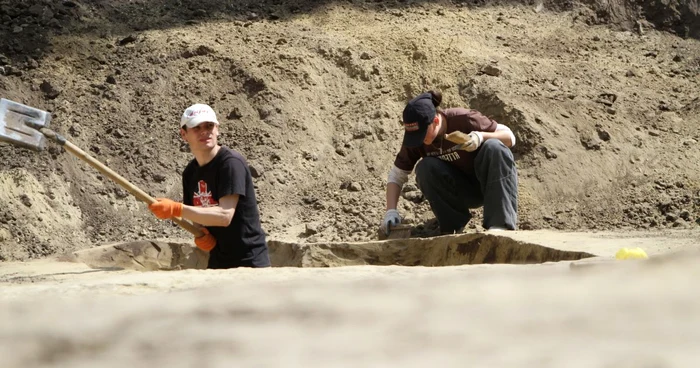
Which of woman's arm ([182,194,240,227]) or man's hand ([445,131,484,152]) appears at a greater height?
man's hand ([445,131,484,152])

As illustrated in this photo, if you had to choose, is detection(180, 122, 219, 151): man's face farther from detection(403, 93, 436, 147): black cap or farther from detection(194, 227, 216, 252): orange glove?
detection(403, 93, 436, 147): black cap

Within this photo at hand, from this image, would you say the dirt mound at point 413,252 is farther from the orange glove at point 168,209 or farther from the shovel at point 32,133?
the orange glove at point 168,209

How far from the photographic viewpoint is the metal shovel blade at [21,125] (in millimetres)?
5297

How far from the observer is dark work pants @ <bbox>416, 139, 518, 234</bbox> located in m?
5.89

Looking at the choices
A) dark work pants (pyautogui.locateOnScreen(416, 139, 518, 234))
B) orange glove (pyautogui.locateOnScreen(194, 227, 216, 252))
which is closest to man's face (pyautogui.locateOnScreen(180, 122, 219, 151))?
orange glove (pyautogui.locateOnScreen(194, 227, 216, 252))

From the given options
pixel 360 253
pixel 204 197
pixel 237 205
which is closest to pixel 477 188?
pixel 360 253

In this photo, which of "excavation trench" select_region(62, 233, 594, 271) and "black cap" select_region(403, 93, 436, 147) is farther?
"black cap" select_region(403, 93, 436, 147)

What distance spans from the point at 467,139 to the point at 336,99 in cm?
319

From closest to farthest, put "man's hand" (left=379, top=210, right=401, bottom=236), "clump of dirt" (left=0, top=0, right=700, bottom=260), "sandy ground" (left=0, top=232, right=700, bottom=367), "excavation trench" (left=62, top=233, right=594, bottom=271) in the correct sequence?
"sandy ground" (left=0, top=232, right=700, bottom=367)
"excavation trench" (left=62, top=233, right=594, bottom=271)
"man's hand" (left=379, top=210, right=401, bottom=236)
"clump of dirt" (left=0, top=0, right=700, bottom=260)

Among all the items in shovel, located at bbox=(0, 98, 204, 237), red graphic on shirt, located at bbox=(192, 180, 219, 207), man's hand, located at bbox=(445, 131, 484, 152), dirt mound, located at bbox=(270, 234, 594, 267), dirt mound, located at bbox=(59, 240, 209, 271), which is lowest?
dirt mound, located at bbox=(59, 240, 209, 271)

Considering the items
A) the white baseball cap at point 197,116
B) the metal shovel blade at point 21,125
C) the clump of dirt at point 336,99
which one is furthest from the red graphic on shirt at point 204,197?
the clump of dirt at point 336,99

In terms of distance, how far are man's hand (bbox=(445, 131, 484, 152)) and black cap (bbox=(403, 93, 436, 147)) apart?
6.3 inches

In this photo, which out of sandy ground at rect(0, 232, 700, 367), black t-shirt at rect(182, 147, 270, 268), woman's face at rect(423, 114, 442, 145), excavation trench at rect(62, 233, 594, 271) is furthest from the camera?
woman's face at rect(423, 114, 442, 145)

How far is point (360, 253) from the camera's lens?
5910mm
